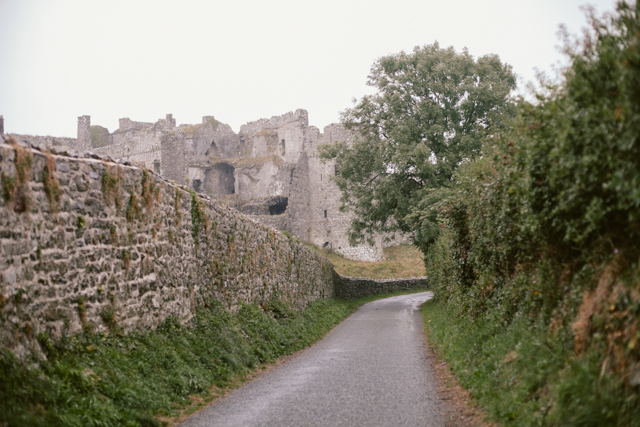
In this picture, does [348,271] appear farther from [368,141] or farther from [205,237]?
[205,237]

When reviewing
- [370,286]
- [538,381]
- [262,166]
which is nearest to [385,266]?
[370,286]

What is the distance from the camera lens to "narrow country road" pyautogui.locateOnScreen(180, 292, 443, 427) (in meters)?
7.29

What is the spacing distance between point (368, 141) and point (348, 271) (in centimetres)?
1956

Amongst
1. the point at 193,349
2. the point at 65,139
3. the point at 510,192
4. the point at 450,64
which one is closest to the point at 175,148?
the point at 65,139

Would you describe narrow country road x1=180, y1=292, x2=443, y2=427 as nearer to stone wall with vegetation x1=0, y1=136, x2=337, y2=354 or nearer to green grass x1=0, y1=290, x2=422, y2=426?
green grass x1=0, y1=290, x2=422, y2=426

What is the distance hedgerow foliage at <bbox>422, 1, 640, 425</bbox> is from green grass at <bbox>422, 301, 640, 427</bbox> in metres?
0.01

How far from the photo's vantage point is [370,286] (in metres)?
41.3

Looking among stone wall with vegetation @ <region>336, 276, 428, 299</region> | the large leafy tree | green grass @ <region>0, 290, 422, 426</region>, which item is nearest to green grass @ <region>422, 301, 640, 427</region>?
green grass @ <region>0, 290, 422, 426</region>

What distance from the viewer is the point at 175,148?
160 feet

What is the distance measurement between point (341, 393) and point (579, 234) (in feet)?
14.8

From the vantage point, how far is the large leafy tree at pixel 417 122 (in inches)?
1012

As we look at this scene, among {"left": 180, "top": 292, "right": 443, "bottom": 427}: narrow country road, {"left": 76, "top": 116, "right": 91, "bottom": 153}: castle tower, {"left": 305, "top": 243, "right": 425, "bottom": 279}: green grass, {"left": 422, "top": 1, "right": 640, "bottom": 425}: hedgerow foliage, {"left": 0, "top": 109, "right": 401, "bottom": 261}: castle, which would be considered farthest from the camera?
{"left": 76, "top": 116, "right": 91, "bottom": 153}: castle tower

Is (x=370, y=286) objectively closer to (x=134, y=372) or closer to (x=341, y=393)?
(x=341, y=393)

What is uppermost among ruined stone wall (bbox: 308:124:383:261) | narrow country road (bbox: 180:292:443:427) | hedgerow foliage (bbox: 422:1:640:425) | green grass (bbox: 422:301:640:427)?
ruined stone wall (bbox: 308:124:383:261)
